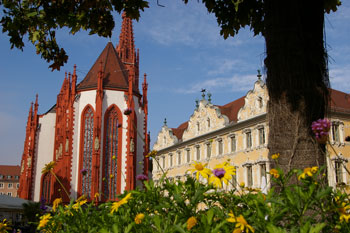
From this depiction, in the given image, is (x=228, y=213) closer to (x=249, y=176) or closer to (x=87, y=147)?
(x=249, y=176)

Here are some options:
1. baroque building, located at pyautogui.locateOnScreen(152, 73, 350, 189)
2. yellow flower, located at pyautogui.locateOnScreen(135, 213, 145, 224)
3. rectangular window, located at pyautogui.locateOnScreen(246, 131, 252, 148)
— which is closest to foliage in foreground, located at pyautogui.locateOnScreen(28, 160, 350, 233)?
yellow flower, located at pyautogui.locateOnScreen(135, 213, 145, 224)

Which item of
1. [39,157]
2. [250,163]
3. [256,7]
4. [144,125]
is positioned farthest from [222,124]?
[256,7]

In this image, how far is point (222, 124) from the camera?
101ft

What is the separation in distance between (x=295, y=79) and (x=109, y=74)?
111ft

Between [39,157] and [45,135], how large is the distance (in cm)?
266

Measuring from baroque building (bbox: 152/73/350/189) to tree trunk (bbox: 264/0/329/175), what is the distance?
16.7 metres

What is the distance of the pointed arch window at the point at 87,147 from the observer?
3225cm

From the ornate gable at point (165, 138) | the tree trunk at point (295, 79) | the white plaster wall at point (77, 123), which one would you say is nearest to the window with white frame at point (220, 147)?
the ornate gable at point (165, 138)

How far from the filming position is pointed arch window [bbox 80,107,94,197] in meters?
32.2

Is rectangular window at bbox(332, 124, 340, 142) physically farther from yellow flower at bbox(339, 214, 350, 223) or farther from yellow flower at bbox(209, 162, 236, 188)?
yellow flower at bbox(209, 162, 236, 188)

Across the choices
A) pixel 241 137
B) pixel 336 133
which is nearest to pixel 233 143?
pixel 241 137

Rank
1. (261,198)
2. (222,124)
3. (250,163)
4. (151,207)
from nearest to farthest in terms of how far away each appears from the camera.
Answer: (261,198)
(151,207)
(250,163)
(222,124)

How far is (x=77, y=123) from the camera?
33656 mm

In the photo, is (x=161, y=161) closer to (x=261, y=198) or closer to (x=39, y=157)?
(x=39, y=157)
